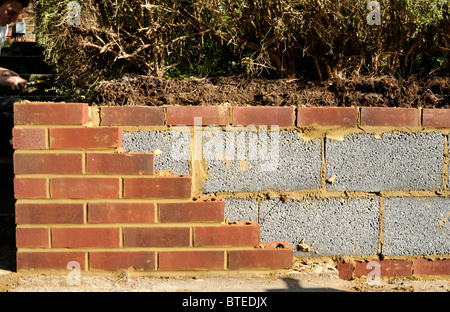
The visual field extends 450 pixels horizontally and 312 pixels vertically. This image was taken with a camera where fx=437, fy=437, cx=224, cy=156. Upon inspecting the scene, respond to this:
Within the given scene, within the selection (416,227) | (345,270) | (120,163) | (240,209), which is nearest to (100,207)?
(120,163)

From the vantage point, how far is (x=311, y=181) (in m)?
2.61

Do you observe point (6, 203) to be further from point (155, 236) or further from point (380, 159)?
point (380, 159)

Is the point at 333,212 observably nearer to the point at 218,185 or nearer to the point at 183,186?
the point at 218,185

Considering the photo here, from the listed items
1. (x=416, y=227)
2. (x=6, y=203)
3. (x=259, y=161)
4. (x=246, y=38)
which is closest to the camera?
(x=259, y=161)

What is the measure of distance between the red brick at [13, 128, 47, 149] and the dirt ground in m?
0.71

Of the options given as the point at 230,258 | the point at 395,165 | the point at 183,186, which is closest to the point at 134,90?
the point at 183,186

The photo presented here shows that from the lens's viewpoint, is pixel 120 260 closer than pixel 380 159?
Yes

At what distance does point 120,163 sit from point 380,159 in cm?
152

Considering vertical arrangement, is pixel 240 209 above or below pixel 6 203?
above

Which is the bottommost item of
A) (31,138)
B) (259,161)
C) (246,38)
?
(259,161)

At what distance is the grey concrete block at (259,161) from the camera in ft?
8.28

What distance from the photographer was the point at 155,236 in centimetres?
238

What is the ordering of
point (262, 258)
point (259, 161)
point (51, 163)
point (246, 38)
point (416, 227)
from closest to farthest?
point (51, 163) < point (262, 258) < point (259, 161) < point (416, 227) < point (246, 38)

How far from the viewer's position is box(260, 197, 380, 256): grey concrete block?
2.61 meters
